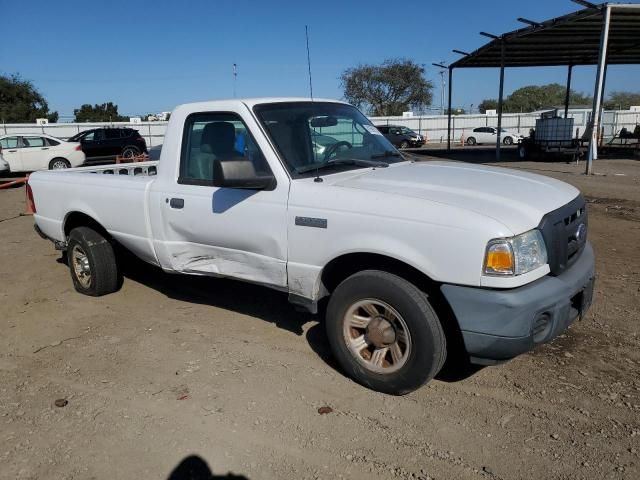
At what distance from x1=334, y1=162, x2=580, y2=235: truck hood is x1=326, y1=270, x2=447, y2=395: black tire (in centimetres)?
58

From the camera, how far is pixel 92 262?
17.2ft

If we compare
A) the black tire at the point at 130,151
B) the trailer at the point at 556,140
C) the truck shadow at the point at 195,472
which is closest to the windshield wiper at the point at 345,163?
the truck shadow at the point at 195,472

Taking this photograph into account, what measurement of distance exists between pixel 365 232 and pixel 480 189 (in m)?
0.80

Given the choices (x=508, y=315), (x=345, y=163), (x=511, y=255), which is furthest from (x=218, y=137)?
(x=508, y=315)

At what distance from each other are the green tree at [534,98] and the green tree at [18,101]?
64.1 metres

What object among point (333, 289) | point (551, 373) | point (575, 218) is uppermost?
point (575, 218)

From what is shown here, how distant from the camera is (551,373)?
11.8 feet

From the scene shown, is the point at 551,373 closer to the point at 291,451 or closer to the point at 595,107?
the point at 291,451

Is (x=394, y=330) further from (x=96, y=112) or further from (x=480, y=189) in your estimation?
(x=96, y=112)

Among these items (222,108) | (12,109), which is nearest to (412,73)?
(12,109)

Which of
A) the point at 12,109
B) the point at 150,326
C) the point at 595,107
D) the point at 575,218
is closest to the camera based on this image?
the point at 575,218

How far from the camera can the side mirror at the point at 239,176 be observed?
3410mm

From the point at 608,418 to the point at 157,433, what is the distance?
2.65 meters

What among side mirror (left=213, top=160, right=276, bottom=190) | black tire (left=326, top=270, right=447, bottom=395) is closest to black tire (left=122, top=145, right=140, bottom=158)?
side mirror (left=213, top=160, right=276, bottom=190)
